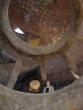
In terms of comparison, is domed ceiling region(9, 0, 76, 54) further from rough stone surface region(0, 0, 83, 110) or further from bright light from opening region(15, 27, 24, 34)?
rough stone surface region(0, 0, 83, 110)

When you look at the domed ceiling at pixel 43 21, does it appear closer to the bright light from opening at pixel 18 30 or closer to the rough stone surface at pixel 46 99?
the bright light from opening at pixel 18 30

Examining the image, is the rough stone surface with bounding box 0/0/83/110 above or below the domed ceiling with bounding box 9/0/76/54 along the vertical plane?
below

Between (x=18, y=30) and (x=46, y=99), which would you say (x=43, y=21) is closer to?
(x=18, y=30)

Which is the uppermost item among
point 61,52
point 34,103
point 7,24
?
point 7,24

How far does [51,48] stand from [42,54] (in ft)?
0.20

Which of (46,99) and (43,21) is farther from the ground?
(43,21)

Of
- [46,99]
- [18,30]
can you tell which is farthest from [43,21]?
[46,99]

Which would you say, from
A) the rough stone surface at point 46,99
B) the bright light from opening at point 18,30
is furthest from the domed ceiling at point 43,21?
the rough stone surface at point 46,99

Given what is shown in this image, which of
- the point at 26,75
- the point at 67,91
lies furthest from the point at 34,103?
the point at 26,75

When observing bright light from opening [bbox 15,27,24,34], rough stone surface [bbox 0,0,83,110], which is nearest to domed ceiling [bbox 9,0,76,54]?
bright light from opening [bbox 15,27,24,34]

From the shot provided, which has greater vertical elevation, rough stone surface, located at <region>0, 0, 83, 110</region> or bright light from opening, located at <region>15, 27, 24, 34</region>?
bright light from opening, located at <region>15, 27, 24, 34</region>

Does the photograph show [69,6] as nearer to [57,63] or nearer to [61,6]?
[61,6]

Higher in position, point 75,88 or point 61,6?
point 61,6

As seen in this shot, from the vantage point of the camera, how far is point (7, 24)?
2.04 metres
